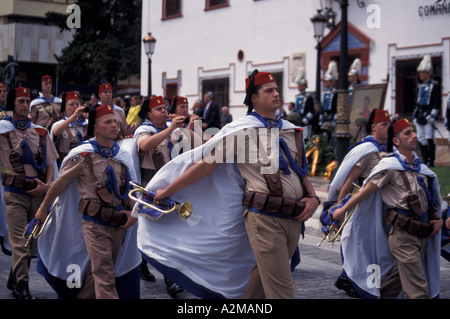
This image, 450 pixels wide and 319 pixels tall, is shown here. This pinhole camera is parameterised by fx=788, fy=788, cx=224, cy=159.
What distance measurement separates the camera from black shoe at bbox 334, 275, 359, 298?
7.58m

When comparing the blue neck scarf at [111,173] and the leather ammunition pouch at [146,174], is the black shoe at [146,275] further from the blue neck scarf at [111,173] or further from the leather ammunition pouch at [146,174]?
the blue neck scarf at [111,173]

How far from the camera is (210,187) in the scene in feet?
19.2

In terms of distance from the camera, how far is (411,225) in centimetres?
661

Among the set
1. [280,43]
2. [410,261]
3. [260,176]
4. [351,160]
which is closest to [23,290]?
[260,176]

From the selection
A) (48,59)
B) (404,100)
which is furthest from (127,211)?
(48,59)

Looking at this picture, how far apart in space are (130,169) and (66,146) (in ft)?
14.2

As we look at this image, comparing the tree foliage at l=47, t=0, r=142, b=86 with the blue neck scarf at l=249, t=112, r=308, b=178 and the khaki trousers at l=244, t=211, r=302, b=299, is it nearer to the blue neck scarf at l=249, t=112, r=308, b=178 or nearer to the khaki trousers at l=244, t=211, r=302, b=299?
the blue neck scarf at l=249, t=112, r=308, b=178

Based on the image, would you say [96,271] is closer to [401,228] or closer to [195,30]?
[401,228]

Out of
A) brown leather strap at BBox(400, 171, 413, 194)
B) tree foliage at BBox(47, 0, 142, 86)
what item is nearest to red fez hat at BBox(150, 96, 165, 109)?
brown leather strap at BBox(400, 171, 413, 194)

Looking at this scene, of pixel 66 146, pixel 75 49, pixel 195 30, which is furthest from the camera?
pixel 75 49

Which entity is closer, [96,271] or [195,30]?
[96,271]

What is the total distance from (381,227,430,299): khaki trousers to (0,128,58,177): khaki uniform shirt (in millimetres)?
3440

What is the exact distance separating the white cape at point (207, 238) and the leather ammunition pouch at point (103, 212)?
17.0 inches

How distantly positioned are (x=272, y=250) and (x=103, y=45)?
105 feet
